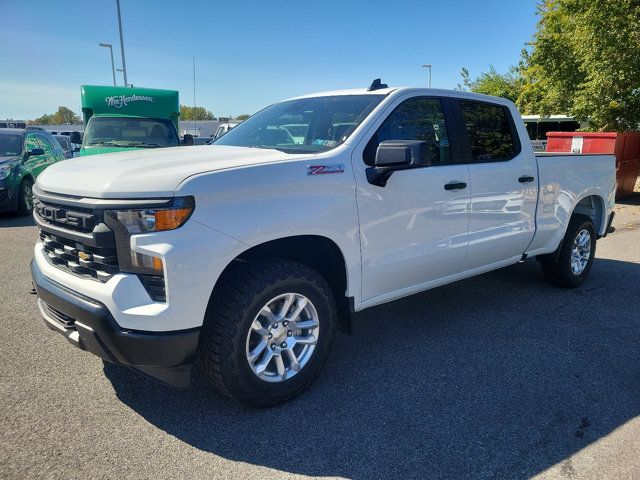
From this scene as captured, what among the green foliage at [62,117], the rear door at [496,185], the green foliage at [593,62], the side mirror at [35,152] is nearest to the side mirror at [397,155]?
the rear door at [496,185]

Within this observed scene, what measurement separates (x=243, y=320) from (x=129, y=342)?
0.59 m

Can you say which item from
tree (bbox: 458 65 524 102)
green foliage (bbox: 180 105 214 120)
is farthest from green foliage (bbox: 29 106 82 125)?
tree (bbox: 458 65 524 102)

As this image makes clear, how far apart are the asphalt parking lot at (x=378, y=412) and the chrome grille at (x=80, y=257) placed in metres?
0.85

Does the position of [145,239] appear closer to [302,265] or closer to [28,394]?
[302,265]

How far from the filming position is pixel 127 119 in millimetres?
10453

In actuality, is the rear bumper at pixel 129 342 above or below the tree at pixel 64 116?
below

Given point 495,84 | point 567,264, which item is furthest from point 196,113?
point 567,264

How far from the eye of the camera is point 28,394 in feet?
10.3

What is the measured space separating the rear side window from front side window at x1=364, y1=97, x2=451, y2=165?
1.03 ft

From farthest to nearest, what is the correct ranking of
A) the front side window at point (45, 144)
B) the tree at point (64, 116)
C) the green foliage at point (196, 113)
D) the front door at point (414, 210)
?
1. the tree at point (64, 116)
2. the green foliage at point (196, 113)
3. the front side window at point (45, 144)
4. the front door at point (414, 210)

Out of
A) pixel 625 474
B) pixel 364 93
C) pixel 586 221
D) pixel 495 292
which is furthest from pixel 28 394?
pixel 586 221

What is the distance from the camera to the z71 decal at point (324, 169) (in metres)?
3.00

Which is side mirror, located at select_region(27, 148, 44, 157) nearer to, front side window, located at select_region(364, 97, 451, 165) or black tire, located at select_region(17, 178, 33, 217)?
black tire, located at select_region(17, 178, 33, 217)

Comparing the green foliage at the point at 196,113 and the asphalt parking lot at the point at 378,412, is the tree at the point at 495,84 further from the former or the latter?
the green foliage at the point at 196,113
